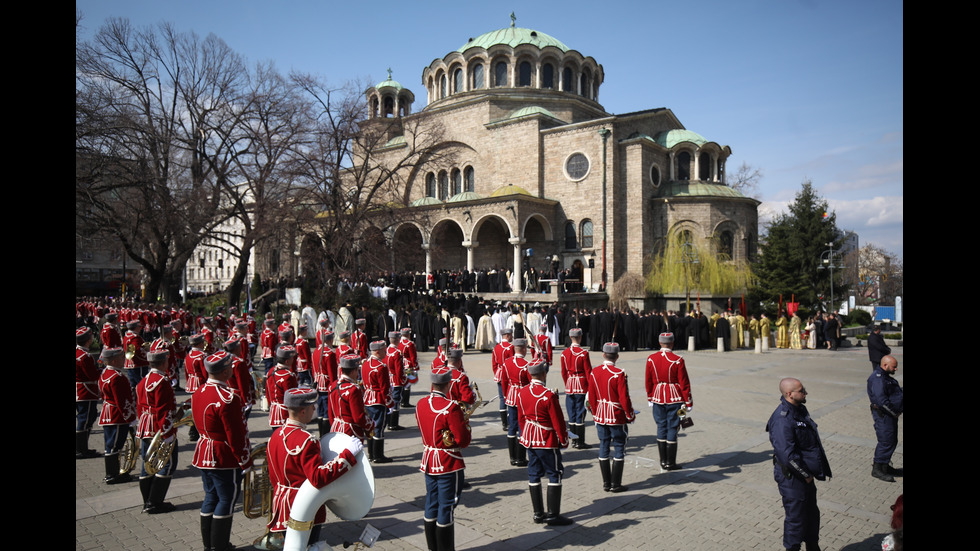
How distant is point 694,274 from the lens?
2909cm

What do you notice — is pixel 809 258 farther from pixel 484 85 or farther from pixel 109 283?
pixel 109 283

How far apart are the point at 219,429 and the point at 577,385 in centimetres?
572

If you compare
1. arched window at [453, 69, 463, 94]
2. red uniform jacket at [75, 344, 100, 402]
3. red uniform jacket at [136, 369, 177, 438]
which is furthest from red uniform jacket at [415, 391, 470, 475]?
arched window at [453, 69, 463, 94]

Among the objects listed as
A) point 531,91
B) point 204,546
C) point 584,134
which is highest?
point 531,91

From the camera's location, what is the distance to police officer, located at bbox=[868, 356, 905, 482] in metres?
7.34

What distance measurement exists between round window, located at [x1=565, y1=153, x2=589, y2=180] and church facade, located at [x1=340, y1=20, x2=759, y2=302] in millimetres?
66

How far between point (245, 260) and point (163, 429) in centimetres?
2237

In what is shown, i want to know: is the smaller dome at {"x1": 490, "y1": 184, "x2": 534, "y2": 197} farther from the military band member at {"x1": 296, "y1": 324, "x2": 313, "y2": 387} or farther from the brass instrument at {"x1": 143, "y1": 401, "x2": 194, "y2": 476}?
the brass instrument at {"x1": 143, "y1": 401, "x2": 194, "y2": 476}

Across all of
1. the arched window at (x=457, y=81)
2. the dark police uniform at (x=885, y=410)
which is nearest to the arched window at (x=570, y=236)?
the arched window at (x=457, y=81)

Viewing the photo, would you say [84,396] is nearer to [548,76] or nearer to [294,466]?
[294,466]

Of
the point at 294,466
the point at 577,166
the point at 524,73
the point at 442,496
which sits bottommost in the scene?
the point at 442,496

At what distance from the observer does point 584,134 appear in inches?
1364

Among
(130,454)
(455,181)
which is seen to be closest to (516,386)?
(130,454)
